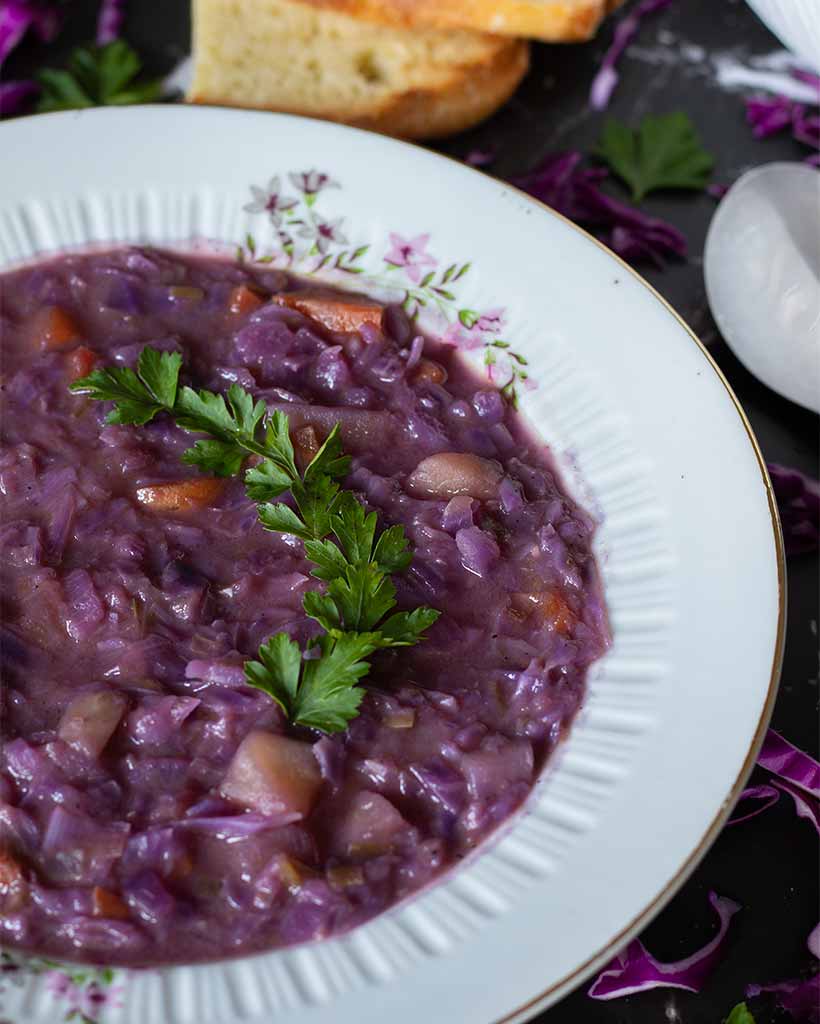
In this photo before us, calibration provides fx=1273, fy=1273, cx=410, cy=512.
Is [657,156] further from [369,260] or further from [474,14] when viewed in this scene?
[369,260]

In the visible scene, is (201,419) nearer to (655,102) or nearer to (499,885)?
(499,885)

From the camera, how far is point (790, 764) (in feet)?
15.4

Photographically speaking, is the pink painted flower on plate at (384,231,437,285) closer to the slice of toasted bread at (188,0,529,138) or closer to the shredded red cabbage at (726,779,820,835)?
the slice of toasted bread at (188,0,529,138)

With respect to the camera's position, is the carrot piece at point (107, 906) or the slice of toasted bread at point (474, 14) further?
the slice of toasted bread at point (474, 14)

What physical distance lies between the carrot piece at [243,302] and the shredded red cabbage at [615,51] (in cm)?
287

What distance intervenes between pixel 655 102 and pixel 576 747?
4.51m

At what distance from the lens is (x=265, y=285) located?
551cm

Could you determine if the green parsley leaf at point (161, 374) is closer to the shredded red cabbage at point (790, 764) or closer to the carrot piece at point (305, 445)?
the carrot piece at point (305, 445)

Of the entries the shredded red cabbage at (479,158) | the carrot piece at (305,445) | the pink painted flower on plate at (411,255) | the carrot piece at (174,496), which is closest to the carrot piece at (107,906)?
the carrot piece at (174,496)

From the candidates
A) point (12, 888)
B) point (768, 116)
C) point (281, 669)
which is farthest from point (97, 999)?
point (768, 116)

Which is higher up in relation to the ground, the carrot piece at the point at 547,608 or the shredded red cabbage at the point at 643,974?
the carrot piece at the point at 547,608

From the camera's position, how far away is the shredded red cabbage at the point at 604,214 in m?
6.50

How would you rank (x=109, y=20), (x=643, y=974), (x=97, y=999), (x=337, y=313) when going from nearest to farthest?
(x=97, y=999), (x=643, y=974), (x=337, y=313), (x=109, y=20)

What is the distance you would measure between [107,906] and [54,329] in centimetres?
245
